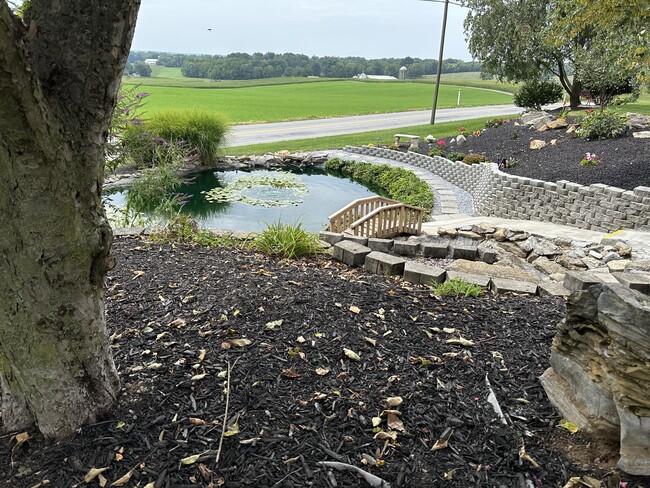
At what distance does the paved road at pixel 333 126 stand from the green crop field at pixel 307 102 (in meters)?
1.72

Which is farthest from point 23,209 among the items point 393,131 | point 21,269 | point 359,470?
point 393,131

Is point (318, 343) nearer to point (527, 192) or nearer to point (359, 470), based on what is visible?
point (359, 470)

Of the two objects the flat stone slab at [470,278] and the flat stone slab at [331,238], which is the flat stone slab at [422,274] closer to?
the flat stone slab at [470,278]

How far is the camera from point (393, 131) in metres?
19.6

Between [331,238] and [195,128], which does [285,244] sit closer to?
[331,238]

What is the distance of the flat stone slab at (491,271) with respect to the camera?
4824 millimetres

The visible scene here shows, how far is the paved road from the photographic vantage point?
60.7ft

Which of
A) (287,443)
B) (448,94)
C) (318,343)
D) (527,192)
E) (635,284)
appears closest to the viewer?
(287,443)

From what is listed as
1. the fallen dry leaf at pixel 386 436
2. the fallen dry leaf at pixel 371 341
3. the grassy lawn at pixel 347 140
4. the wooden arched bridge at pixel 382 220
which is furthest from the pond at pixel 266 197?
the fallen dry leaf at pixel 386 436

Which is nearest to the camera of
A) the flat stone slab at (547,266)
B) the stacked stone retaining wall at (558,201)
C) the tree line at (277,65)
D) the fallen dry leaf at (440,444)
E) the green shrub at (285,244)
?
the fallen dry leaf at (440,444)

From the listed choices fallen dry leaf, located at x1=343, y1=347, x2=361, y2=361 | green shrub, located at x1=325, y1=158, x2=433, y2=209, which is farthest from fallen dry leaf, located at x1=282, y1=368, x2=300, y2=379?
green shrub, located at x1=325, y1=158, x2=433, y2=209

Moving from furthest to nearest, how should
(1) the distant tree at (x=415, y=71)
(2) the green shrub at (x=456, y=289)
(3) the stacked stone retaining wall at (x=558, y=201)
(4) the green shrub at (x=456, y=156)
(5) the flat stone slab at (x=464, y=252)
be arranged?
(1) the distant tree at (x=415, y=71)
(4) the green shrub at (x=456, y=156)
(3) the stacked stone retaining wall at (x=558, y=201)
(5) the flat stone slab at (x=464, y=252)
(2) the green shrub at (x=456, y=289)

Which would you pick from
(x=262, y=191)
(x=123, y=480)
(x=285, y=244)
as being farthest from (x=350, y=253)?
(x=262, y=191)

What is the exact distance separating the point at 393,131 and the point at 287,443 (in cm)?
1890
